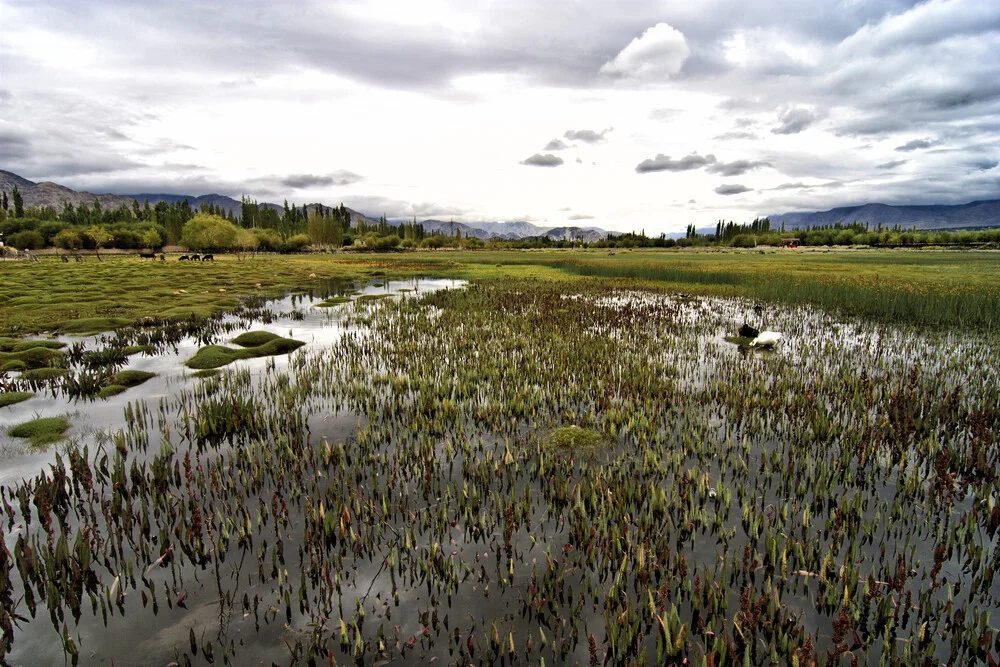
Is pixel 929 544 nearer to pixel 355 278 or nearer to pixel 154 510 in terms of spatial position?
pixel 154 510

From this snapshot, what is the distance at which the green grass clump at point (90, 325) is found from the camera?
781 inches

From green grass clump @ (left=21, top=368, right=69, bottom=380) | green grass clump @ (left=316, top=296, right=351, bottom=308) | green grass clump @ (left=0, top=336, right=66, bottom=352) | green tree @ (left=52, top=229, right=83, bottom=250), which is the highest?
green tree @ (left=52, top=229, right=83, bottom=250)

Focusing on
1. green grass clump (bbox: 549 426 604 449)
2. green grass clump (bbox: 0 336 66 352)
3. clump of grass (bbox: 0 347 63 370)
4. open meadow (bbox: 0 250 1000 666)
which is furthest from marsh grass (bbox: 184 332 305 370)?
green grass clump (bbox: 549 426 604 449)

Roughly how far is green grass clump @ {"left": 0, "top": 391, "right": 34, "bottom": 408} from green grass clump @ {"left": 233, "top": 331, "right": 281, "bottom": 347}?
6.66 m

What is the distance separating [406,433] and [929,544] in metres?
8.31

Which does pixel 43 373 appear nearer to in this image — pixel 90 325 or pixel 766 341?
pixel 90 325

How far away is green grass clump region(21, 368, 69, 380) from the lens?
13.1m

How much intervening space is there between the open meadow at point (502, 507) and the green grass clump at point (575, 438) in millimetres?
62

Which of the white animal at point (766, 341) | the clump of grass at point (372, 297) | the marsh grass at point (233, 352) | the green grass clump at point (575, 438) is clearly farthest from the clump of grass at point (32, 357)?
the white animal at point (766, 341)

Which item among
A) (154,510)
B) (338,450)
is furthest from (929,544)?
(154,510)

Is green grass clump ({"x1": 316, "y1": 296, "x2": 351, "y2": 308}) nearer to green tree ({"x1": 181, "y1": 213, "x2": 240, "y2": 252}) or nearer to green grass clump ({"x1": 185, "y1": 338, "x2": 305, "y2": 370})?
green grass clump ({"x1": 185, "y1": 338, "x2": 305, "y2": 370})

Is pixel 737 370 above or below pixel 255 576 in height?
above

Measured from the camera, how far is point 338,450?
830 centimetres

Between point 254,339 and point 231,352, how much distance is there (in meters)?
2.13
